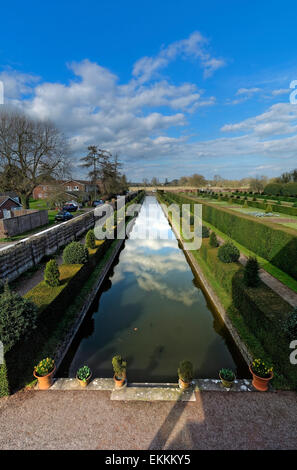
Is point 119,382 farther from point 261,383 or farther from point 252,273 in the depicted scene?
point 252,273

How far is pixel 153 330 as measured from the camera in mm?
9312

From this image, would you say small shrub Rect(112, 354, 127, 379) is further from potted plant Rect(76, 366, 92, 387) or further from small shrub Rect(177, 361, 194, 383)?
small shrub Rect(177, 361, 194, 383)

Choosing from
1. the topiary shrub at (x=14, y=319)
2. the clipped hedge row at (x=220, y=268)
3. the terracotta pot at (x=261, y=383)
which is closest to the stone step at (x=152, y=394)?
the terracotta pot at (x=261, y=383)

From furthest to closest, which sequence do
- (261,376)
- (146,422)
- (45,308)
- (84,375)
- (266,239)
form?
(266,239), (45,308), (84,375), (261,376), (146,422)

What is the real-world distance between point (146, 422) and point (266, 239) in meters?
13.1

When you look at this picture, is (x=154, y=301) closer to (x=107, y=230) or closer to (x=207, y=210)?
(x=107, y=230)

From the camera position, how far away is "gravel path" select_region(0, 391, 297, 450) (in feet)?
14.9

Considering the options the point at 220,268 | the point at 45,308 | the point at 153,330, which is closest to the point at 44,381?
the point at 45,308

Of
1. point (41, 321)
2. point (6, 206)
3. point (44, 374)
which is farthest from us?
point (6, 206)

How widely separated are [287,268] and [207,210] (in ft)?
59.3

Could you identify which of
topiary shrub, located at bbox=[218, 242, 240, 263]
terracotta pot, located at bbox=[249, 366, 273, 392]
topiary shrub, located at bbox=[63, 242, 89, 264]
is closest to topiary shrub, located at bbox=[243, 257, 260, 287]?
topiary shrub, located at bbox=[218, 242, 240, 263]

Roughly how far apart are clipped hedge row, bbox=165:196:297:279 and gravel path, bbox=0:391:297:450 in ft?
26.7

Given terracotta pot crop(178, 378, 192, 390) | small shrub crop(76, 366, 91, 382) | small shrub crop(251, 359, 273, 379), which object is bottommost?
terracotta pot crop(178, 378, 192, 390)

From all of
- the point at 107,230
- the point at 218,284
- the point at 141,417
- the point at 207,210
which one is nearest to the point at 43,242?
the point at 107,230
